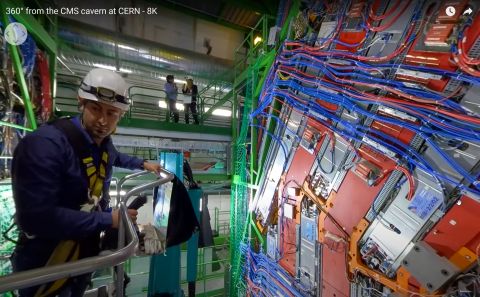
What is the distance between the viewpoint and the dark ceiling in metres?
6.67

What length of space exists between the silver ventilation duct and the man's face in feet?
16.3

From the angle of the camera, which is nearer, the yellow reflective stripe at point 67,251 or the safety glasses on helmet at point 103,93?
the yellow reflective stripe at point 67,251

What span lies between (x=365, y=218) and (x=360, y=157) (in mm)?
628

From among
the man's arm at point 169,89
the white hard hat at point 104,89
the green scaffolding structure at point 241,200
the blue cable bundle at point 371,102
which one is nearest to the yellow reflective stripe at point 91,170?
the white hard hat at point 104,89

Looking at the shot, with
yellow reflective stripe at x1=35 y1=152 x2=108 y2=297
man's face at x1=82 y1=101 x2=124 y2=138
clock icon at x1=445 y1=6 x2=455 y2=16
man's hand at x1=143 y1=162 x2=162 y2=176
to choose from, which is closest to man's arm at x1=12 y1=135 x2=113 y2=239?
yellow reflective stripe at x1=35 y1=152 x2=108 y2=297

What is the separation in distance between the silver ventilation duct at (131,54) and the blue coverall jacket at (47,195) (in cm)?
521

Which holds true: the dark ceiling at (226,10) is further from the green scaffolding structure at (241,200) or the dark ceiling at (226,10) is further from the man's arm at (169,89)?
the green scaffolding structure at (241,200)

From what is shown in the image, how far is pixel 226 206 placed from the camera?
9492 millimetres

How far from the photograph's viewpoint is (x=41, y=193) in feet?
3.16

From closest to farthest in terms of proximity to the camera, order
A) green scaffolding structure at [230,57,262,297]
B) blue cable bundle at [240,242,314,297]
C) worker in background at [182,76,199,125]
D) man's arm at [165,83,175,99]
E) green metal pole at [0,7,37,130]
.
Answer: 1. green metal pole at [0,7,37,130]
2. blue cable bundle at [240,242,314,297]
3. green scaffolding structure at [230,57,262,297]
4. man's arm at [165,83,175,99]
5. worker in background at [182,76,199,125]

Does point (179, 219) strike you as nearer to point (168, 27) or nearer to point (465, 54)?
point (465, 54)

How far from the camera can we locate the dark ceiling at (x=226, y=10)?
6668mm

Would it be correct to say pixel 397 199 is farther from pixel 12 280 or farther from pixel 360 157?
pixel 12 280

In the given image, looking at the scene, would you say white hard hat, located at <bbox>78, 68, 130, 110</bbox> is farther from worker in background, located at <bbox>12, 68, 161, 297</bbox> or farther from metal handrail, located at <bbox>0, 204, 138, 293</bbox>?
metal handrail, located at <bbox>0, 204, 138, 293</bbox>
